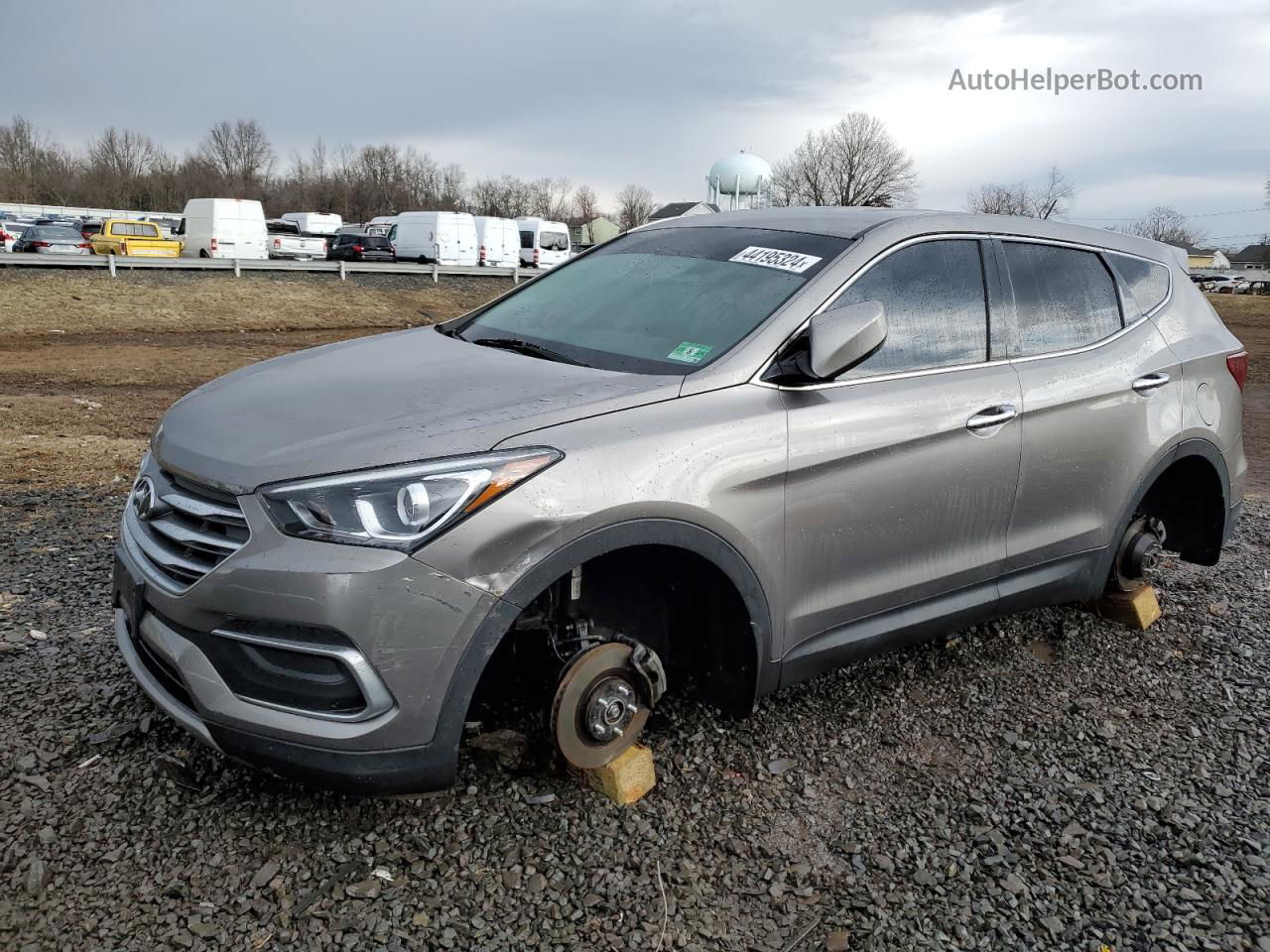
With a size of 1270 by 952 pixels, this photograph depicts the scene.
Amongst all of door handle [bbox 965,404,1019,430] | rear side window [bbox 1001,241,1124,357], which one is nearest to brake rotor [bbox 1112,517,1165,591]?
rear side window [bbox 1001,241,1124,357]

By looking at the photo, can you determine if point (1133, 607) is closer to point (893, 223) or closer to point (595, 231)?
point (893, 223)

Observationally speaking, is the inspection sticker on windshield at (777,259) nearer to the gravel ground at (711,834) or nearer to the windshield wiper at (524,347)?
the windshield wiper at (524,347)

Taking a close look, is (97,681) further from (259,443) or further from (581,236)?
(581,236)

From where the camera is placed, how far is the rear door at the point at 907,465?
2.98 metres

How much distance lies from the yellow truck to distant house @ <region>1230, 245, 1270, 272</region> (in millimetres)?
100140

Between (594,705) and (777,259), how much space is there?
160cm

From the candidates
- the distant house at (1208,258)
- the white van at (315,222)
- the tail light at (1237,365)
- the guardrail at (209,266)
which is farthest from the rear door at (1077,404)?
the distant house at (1208,258)

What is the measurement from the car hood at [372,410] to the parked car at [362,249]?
3497 cm

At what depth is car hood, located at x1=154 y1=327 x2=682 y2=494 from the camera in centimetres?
241

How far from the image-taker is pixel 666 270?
3.55 meters

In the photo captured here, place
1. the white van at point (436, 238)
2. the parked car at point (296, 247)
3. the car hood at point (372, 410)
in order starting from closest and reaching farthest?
1. the car hood at point (372, 410)
2. the white van at point (436, 238)
3. the parked car at point (296, 247)

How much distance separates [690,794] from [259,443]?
5.28ft

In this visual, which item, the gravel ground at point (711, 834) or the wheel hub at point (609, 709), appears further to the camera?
the wheel hub at point (609, 709)

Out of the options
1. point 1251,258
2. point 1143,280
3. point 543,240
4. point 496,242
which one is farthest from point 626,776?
point 1251,258
